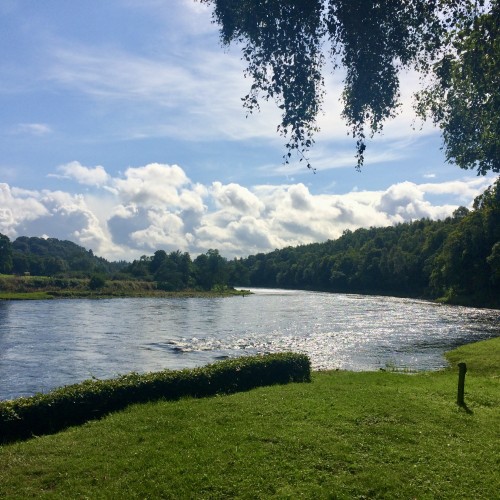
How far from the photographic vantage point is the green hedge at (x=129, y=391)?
1622cm

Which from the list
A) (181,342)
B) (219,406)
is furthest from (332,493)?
(181,342)

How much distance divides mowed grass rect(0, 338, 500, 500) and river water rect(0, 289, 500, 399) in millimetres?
14909

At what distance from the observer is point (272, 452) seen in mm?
12664

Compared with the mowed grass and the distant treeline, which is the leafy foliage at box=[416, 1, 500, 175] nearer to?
the mowed grass

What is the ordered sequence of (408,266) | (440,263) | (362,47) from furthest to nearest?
(408,266) → (440,263) → (362,47)

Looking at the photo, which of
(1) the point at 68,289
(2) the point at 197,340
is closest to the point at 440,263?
(2) the point at 197,340

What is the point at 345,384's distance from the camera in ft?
73.2

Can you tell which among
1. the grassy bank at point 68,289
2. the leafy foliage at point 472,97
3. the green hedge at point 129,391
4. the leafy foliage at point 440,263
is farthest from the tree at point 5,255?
the leafy foliage at point 472,97

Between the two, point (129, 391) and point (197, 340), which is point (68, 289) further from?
point (129, 391)

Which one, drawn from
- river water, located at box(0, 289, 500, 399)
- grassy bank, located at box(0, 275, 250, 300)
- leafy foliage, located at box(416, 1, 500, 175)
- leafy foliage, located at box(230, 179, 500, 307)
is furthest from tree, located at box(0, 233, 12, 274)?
leafy foliage, located at box(416, 1, 500, 175)

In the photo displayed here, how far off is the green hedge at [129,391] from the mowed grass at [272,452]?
1026 mm

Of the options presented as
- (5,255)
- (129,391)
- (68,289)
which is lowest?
(68,289)

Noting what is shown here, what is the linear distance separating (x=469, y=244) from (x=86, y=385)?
310ft

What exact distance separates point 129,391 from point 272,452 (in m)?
7.88
